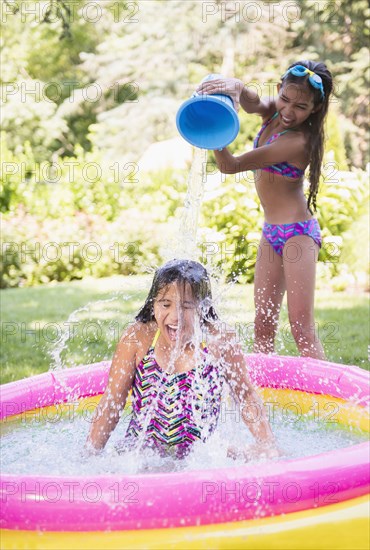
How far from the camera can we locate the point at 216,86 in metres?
3.06

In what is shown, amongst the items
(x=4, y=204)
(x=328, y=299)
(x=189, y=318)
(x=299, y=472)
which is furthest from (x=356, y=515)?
(x=4, y=204)

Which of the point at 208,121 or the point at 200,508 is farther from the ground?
the point at 208,121

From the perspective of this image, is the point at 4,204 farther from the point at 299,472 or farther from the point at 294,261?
the point at 299,472

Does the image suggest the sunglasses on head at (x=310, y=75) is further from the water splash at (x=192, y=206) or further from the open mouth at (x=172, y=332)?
the open mouth at (x=172, y=332)

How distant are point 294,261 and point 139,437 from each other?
118 centimetres

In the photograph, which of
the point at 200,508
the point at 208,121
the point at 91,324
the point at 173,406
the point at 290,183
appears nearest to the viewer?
the point at 200,508

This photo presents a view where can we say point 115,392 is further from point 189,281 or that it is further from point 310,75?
point 310,75

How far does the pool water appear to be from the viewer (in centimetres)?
262

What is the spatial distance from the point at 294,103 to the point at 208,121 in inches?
15.9

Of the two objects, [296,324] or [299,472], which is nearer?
[299,472]

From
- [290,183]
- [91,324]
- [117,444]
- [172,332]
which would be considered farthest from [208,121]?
[91,324]

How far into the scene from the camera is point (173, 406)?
2.70 meters

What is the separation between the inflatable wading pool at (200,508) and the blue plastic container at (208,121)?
1401mm

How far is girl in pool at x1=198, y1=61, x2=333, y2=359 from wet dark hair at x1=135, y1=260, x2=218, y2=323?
2.82 feet
